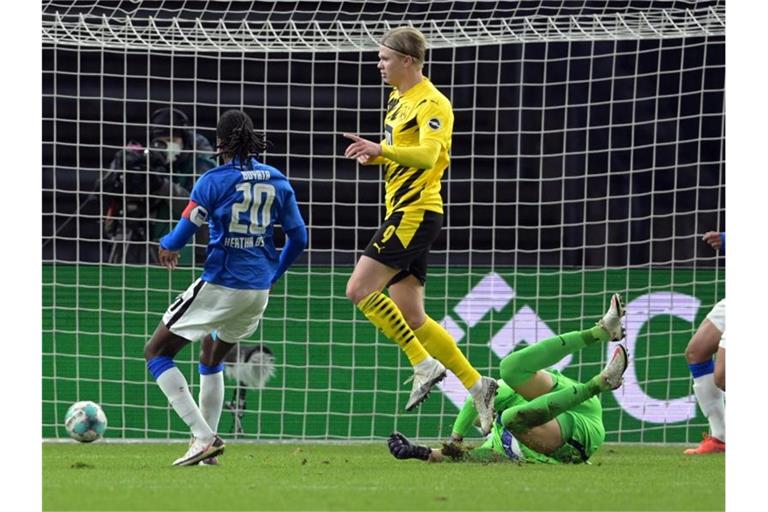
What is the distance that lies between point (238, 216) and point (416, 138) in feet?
3.29

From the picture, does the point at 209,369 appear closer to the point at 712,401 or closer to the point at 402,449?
the point at 402,449

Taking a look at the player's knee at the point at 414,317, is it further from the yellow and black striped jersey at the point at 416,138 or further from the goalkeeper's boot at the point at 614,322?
the goalkeeper's boot at the point at 614,322

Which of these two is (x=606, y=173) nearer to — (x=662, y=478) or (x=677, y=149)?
(x=677, y=149)

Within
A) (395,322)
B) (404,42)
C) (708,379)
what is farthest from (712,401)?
(404,42)

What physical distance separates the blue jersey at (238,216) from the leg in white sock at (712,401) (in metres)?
3.00

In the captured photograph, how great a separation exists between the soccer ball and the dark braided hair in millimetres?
2254

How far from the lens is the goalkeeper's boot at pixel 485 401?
756 cm

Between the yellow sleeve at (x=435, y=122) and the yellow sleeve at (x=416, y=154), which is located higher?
the yellow sleeve at (x=435, y=122)

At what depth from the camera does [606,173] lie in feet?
35.3

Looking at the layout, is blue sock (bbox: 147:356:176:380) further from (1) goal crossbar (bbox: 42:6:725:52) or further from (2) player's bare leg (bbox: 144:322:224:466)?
(1) goal crossbar (bbox: 42:6:725:52)

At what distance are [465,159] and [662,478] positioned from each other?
176 inches

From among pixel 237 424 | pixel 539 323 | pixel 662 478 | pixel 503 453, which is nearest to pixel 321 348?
pixel 237 424

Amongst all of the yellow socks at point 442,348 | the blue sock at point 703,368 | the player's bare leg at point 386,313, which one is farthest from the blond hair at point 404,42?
the blue sock at point 703,368

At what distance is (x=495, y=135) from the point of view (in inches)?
426
